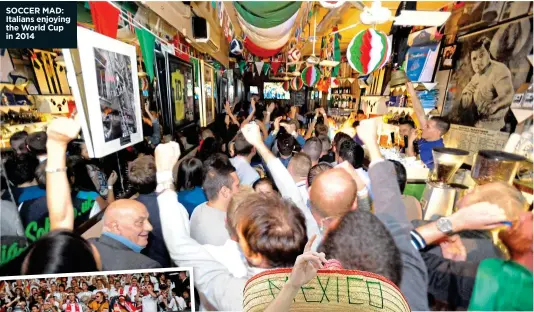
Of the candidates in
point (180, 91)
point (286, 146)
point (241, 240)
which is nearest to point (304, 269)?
point (241, 240)

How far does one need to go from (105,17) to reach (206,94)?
8.76 ft

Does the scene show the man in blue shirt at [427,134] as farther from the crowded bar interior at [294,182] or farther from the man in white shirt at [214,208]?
the man in white shirt at [214,208]

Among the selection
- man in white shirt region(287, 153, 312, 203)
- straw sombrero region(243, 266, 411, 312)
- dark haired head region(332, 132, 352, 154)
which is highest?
dark haired head region(332, 132, 352, 154)

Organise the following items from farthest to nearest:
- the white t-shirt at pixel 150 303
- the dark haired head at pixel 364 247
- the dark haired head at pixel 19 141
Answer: the white t-shirt at pixel 150 303 < the dark haired head at pixel 364 247 < the dark haired head at pixel 19 141

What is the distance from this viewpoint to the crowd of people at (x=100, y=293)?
122 cm

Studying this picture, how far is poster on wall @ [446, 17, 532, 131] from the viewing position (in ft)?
4.58

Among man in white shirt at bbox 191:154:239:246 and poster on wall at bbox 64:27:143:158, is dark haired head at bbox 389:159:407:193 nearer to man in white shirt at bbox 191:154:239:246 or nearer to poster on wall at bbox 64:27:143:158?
man in white shirt at bbox 191:154:239:246

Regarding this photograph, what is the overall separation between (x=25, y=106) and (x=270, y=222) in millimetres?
1049

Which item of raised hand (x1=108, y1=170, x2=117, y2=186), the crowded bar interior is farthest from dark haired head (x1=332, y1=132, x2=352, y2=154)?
raised hand (x1=108, y1=170, x2=117, y2=186)

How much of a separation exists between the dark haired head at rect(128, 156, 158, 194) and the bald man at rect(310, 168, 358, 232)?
79 centimetres

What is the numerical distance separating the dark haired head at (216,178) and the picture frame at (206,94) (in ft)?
7.85

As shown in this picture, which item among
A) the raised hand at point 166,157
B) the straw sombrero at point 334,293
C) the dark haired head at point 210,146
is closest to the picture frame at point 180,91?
the dark haired head at point 210,146

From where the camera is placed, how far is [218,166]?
4.74ft

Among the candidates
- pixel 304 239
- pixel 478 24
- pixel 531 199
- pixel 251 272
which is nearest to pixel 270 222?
pixel 304 239
